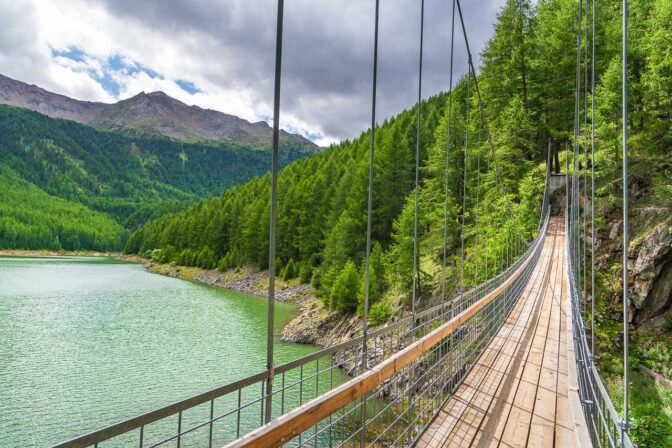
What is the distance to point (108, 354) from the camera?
17984mm

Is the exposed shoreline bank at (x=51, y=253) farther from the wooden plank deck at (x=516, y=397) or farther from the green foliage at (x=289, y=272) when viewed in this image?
the wooden plank deck at (x=516, y=397)

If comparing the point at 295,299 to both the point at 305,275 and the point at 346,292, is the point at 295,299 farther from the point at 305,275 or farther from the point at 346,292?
the point at 346,292

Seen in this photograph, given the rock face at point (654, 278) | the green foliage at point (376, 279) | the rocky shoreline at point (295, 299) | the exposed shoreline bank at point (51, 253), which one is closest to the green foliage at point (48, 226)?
the exposed shoreline bank at point (51, 253)

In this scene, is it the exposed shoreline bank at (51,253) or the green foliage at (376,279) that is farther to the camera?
the exposed shoreline bank at (51,253)

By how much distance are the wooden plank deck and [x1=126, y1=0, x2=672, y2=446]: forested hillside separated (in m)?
1.90

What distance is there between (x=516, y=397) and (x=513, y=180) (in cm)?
2217

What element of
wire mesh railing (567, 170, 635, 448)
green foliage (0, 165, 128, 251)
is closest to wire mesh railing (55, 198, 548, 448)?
wire mesh railing (567, 170, 635, 448)

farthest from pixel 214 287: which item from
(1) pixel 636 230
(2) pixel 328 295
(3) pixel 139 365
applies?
(1) pixel 636 230

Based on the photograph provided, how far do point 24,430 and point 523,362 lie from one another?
12.7 meters

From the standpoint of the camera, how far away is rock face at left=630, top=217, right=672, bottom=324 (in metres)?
13.2

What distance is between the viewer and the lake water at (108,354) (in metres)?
12.2

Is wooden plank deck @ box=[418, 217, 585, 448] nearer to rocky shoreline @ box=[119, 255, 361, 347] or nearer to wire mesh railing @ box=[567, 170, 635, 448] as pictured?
wire mesh railing @ box=[567, 170, 635, 448]

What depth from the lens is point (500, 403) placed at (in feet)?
14.7

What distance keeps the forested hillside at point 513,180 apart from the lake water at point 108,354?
7064 mm
